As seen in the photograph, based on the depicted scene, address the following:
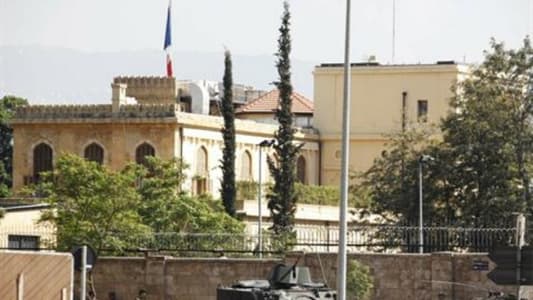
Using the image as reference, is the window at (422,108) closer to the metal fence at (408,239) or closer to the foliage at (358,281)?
the metal fence at (408,239)

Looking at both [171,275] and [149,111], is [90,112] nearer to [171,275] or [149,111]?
[149,111]

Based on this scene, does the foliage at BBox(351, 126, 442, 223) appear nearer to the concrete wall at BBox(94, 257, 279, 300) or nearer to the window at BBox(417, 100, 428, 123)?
the concrete wall at BBox(94, 257, 279, 300)

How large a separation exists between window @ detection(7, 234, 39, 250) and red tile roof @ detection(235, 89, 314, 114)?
41.1 m

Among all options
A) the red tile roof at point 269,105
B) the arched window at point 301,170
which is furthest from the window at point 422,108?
the red tile roof at point 269,105

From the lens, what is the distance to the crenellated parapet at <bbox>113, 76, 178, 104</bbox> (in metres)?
94.0

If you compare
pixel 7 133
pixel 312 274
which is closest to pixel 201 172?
pixel 7 133

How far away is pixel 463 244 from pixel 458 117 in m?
13.0

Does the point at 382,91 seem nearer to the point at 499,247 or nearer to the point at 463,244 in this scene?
the point at 463,244

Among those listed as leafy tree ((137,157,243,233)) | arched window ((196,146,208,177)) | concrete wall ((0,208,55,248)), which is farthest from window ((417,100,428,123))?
concrete wall ((0,208,55,248))

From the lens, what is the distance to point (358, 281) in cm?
4844

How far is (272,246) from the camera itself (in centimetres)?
5459

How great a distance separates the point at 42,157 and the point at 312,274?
43.8 meters

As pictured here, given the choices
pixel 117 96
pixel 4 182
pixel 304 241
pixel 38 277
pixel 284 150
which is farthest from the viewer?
pixel 4 182

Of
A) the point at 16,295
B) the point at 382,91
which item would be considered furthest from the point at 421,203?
the point at 382,91
